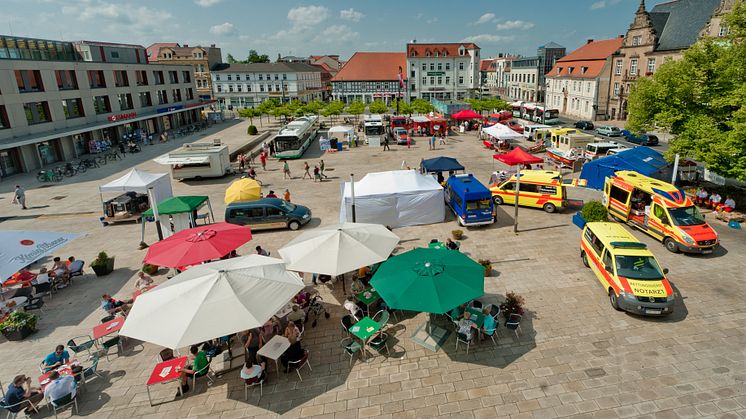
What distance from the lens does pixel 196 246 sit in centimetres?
1274

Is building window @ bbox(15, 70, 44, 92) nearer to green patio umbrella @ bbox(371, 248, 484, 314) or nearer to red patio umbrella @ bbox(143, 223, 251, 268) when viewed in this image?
red patio umbrella @ bbox(143, 223, 251, 268)

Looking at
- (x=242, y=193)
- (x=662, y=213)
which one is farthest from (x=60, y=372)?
(x=662, y=213)

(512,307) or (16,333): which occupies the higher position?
(512,307)

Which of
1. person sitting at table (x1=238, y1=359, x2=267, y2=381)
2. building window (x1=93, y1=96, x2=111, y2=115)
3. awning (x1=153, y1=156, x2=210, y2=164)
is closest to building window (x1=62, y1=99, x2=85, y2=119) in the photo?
building window (x1=93, y1=96, x2=111, y2=115)

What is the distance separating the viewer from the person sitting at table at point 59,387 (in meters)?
8.62

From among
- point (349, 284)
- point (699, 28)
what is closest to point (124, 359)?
point (349, 284)

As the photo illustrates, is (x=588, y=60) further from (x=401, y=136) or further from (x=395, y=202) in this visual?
(x=395, y=202)

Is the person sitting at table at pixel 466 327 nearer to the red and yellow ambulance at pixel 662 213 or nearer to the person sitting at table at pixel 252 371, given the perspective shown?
the person sitting at table at pixel 252 371

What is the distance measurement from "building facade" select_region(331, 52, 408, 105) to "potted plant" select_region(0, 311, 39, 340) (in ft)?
259

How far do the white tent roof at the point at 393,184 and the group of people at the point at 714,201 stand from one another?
13228mm

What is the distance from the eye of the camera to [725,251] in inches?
608

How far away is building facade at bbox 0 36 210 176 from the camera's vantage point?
3278 centimetres

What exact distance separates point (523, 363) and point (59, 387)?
1047 cm

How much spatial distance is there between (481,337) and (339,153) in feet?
98.4
